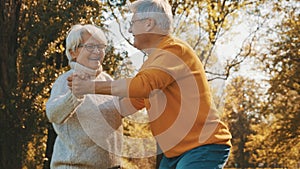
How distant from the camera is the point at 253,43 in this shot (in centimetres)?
1744

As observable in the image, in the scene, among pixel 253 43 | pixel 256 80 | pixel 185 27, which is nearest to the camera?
pixel 185 27

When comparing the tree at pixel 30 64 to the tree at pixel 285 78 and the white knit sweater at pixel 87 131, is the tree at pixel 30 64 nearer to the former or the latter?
the white knit sweater at pixel 87 131

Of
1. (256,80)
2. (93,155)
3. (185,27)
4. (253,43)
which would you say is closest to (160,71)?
(93,155)

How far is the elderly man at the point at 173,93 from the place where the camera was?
112 inches

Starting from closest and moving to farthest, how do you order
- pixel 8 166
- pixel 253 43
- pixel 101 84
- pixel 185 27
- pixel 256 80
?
pixel 101 84 < pixel 8 166 < pixel 185 27 < pixel 253 43 < pixel 256 80

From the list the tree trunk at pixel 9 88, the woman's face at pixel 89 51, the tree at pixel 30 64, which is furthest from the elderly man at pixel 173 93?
the tree trunk at pixel 9 88

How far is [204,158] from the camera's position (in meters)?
2.91

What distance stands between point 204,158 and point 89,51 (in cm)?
110

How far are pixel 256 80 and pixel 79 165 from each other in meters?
18.6

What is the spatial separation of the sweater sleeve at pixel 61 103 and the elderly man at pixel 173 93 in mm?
478

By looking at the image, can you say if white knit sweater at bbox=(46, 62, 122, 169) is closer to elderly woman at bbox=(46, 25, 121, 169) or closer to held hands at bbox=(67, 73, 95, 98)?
elderly woman at bbox=(46, 25, 121, 169)

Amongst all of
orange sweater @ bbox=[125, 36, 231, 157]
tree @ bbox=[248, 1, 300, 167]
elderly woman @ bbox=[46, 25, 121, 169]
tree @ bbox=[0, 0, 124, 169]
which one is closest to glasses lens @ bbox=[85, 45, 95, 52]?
elderly woman @ bbox=[46, 25, 121, 169]

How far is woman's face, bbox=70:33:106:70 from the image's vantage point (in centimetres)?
362

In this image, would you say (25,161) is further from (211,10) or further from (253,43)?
(253,43)
